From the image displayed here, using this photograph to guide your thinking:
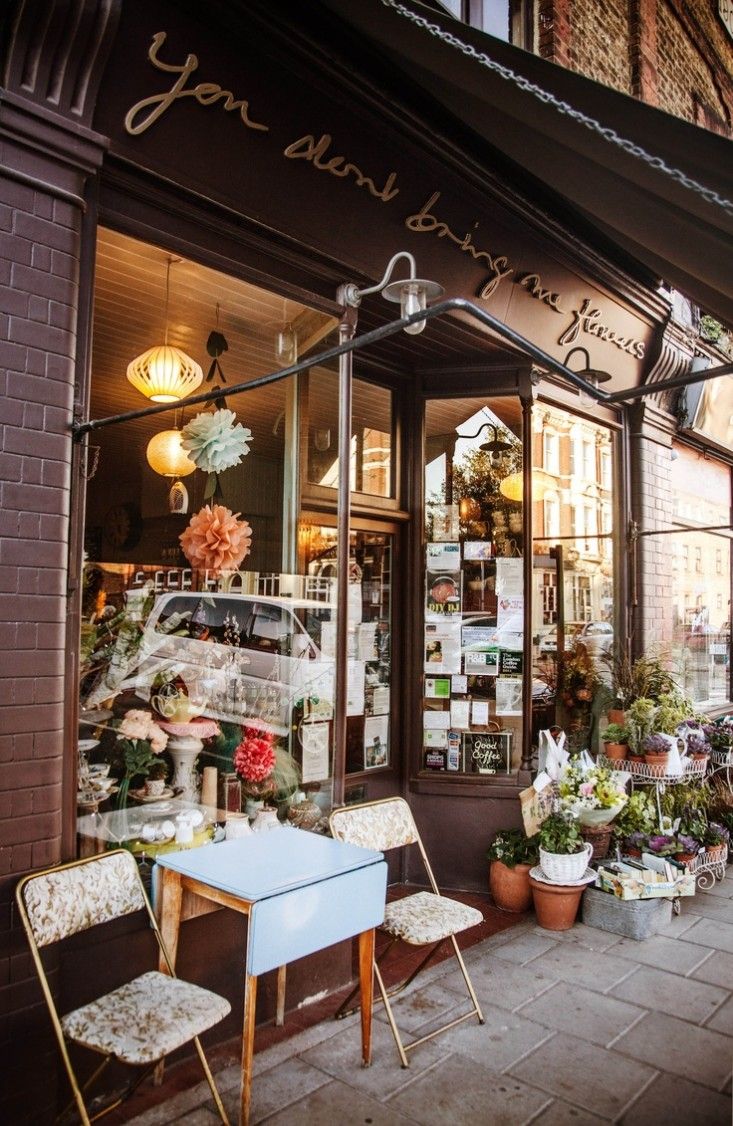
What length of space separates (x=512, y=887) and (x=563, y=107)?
4.42 meters

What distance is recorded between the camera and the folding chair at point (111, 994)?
103 inches

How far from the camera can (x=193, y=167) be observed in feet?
11.9

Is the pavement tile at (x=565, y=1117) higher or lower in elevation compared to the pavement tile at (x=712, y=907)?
higher

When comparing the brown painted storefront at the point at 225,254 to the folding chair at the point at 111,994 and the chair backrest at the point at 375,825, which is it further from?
the chair backrest at the point at 375,825

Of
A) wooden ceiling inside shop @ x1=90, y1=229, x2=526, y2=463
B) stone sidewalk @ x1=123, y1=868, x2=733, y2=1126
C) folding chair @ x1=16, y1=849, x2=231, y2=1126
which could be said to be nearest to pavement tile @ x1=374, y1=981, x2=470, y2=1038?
stone sidewalk @ x1=123, y1=868, x2=733, y2=1126

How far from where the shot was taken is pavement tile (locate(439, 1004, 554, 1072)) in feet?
11.4

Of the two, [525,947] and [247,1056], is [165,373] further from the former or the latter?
[525,947]

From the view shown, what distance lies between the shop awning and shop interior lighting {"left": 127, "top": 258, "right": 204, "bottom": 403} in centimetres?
164

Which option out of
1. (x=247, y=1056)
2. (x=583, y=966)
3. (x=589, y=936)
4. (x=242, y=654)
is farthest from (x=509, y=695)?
(x=247, y=1056)

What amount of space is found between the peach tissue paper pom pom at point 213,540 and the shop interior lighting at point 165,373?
0.66m

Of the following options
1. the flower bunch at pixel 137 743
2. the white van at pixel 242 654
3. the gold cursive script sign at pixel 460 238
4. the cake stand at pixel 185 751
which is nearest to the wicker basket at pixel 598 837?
the white van at pixel 242 654

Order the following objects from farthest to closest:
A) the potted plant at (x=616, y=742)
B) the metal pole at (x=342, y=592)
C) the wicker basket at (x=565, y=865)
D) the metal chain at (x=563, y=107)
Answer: the potted plant at (x=616, y=742) → the wicker basket at (x=565, y=865) → the metal pole at (x=342, y=592) → the metal chain at (x=563, y=107)

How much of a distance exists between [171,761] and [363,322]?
10.0 ft

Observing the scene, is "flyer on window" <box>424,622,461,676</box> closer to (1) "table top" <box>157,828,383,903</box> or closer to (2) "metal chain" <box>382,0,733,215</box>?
(1) "table top" <box>157,828,383,903</box>
